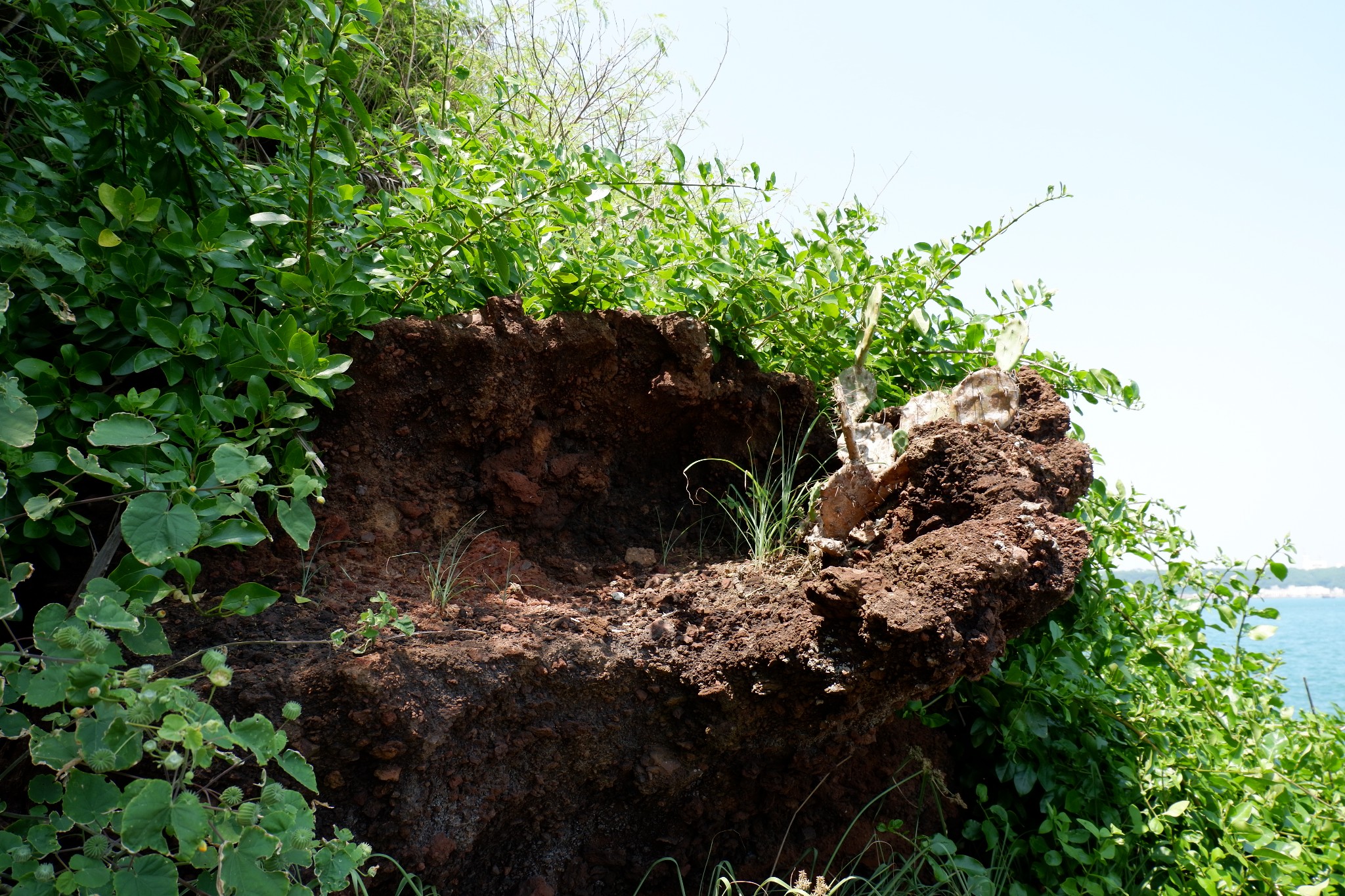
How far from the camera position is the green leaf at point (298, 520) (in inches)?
61.1

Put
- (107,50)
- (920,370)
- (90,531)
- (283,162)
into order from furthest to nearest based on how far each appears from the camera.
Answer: (920,370), (283,162), (90,531), (107,50)

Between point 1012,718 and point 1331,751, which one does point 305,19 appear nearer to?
point 1012,718

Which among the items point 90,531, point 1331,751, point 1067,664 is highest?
point 90,531

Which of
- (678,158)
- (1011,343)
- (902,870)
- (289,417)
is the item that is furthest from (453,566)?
(1011,343)

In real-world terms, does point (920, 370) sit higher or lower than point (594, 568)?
higher

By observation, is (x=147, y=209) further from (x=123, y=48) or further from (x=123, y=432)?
(x=123, y=432)

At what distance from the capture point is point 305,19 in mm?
1978

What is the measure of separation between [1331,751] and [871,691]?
2361 mm

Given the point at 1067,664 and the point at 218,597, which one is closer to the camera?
the point at 218,597

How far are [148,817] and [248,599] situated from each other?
493 mm

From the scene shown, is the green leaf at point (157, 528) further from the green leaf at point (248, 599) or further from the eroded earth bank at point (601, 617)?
the eroded earth bank at point (601, 617)

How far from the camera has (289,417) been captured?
6.12 feet

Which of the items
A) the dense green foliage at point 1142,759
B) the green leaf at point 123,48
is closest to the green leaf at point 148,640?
the green leaf at point 123,48

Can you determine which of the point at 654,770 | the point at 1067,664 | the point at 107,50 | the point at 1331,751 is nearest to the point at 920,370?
the point at 1067,664
